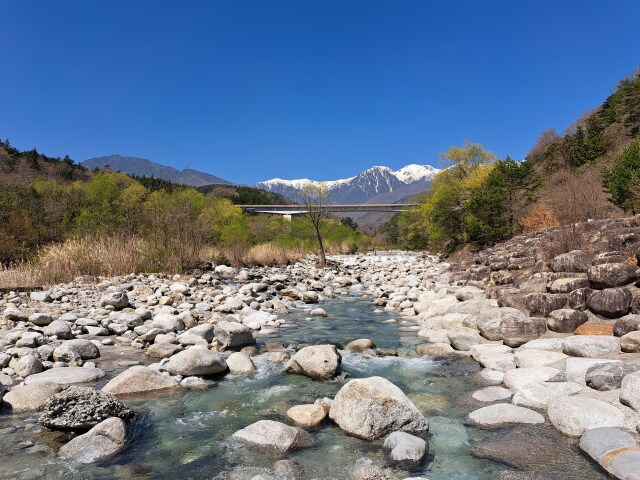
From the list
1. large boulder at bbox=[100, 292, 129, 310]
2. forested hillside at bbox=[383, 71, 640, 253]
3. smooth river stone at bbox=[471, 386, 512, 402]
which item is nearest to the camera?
smooth river stone at bbox=[471, 386, 512, 402]

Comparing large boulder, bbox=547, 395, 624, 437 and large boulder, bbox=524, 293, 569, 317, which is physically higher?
large boulder, bbox=524, 293, 569, 317

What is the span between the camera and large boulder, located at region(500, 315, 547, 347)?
644 cm

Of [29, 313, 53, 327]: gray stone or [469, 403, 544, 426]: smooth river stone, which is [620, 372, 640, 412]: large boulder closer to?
[469, 403, 544, 426]: smooth river stone

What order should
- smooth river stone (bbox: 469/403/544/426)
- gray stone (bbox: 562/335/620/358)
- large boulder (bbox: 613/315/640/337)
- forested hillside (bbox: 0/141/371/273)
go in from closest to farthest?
1. smooth river stone (bbox: 469/403/544/426)
2. gray stone (bbox: 562/335/620/358)
3. large boulder (bbox: 613/315/640/337)
4. forested hillside (bbox: 0/141/371/273)

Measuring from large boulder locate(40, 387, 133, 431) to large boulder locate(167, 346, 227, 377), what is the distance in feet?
4.62

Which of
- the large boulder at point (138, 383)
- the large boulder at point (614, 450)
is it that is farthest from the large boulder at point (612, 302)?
the large boulder at point (138, 383)

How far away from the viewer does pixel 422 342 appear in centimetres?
754

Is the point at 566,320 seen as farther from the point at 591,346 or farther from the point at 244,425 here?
the point at 244,425

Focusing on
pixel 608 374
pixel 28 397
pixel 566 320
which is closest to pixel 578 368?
pixel 608 374

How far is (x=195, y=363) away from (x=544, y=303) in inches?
225

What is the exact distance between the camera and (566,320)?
655cm

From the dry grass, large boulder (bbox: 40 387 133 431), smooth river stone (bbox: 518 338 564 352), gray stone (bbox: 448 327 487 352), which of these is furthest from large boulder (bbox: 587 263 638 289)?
the dry grass

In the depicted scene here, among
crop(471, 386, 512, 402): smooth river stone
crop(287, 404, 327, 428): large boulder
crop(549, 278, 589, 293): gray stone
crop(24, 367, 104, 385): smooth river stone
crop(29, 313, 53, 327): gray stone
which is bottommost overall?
crop(471, 386, 512, 402): smooth river stone

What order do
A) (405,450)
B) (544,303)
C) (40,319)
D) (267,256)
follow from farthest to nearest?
(267,256) < (40,319) < (544,303) < (405,450)
